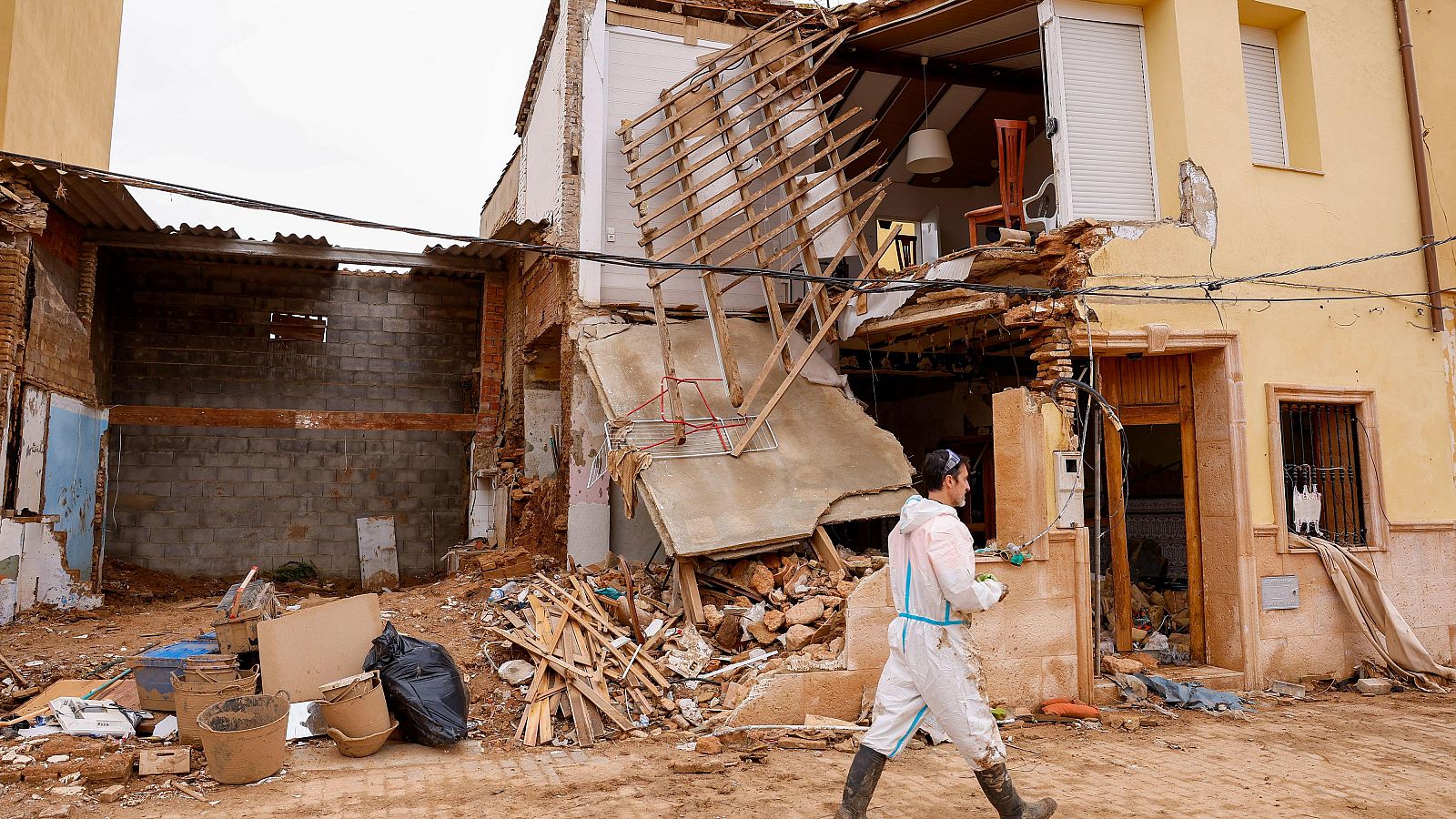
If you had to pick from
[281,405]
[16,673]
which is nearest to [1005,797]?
[16,673]

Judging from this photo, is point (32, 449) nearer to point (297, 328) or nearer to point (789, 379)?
point (297, 328)

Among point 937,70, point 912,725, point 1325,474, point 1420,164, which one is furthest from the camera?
point 937,70

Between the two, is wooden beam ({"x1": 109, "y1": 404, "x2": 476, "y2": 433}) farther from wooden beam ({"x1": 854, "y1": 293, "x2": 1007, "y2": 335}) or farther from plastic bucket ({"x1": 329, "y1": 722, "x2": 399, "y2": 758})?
plastic bucket ({"x1": 329, "y1": 722, "x2": 399, "y2": 758})

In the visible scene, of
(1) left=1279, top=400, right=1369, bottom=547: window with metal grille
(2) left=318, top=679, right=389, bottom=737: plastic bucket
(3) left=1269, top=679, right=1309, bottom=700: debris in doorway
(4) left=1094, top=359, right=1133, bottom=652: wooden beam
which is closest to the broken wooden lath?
(4) left=1094, top=359, right=1133, bottom=652: wooden beam

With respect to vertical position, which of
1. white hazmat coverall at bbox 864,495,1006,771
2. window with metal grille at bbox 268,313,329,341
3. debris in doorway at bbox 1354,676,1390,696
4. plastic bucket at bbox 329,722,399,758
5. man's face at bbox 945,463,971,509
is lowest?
debris in doorway at bbox 1354,676,1390,696

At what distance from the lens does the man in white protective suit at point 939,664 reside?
4.25 metres

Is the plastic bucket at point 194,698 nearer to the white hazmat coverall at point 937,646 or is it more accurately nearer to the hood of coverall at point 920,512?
the white hazmat coverall at point 937,646

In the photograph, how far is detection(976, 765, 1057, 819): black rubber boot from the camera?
14.0ft

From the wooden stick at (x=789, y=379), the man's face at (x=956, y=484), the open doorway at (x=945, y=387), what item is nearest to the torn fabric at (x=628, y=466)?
the wooden stick at (x=789, y=379)

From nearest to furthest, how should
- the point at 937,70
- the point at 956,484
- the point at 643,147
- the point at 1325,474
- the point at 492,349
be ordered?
the point at 956,484
the point at 1325,474
the point at 643,147
the point at 937,70
the point at 492,349

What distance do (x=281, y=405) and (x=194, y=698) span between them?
845 cm

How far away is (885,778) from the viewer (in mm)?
5484

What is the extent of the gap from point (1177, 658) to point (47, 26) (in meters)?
15.3

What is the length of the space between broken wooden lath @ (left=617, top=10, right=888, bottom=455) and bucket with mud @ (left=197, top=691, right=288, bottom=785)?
4.32 metres
